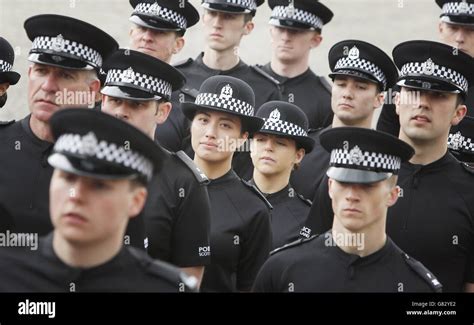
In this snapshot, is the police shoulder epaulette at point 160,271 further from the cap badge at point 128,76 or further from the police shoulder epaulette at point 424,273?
the cap badge at point 128,76

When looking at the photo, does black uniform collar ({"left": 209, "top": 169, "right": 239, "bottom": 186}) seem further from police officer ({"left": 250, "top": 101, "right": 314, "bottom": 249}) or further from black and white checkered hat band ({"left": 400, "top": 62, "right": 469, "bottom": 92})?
black and white checkered hat band ({"left": 400, "top": 62, "right": 469, "bottom": 92})

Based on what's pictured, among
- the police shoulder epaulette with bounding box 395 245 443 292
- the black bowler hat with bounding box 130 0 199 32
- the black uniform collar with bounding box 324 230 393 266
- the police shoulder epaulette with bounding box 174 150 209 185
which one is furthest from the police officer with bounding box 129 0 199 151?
the police shoulder epaulette with bounding box 395 245 443 292

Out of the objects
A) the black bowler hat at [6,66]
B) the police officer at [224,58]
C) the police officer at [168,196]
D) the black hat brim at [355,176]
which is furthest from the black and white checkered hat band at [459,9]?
the black hat brim at [355,176]

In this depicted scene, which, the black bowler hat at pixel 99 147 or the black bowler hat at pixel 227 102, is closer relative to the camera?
the black bowler hat at pixel 99 147

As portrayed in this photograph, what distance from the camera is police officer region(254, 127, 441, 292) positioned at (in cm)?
845

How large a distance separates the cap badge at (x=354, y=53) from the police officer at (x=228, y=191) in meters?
0.93

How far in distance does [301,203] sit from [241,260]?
0.96 m

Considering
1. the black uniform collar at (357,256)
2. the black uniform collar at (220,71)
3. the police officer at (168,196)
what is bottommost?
the black uniform collar at (357,256)

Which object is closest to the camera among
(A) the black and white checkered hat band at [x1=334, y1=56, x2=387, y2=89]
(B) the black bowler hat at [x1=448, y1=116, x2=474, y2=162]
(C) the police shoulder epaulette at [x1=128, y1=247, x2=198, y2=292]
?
(C) the police shoulder epaulette at [x1=128, y1=247, x2=198, y2=292]

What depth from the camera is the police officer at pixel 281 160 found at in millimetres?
10453

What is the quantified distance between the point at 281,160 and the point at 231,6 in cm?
212

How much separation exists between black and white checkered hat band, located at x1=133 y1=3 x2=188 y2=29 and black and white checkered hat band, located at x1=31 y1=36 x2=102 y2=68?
2866mm
